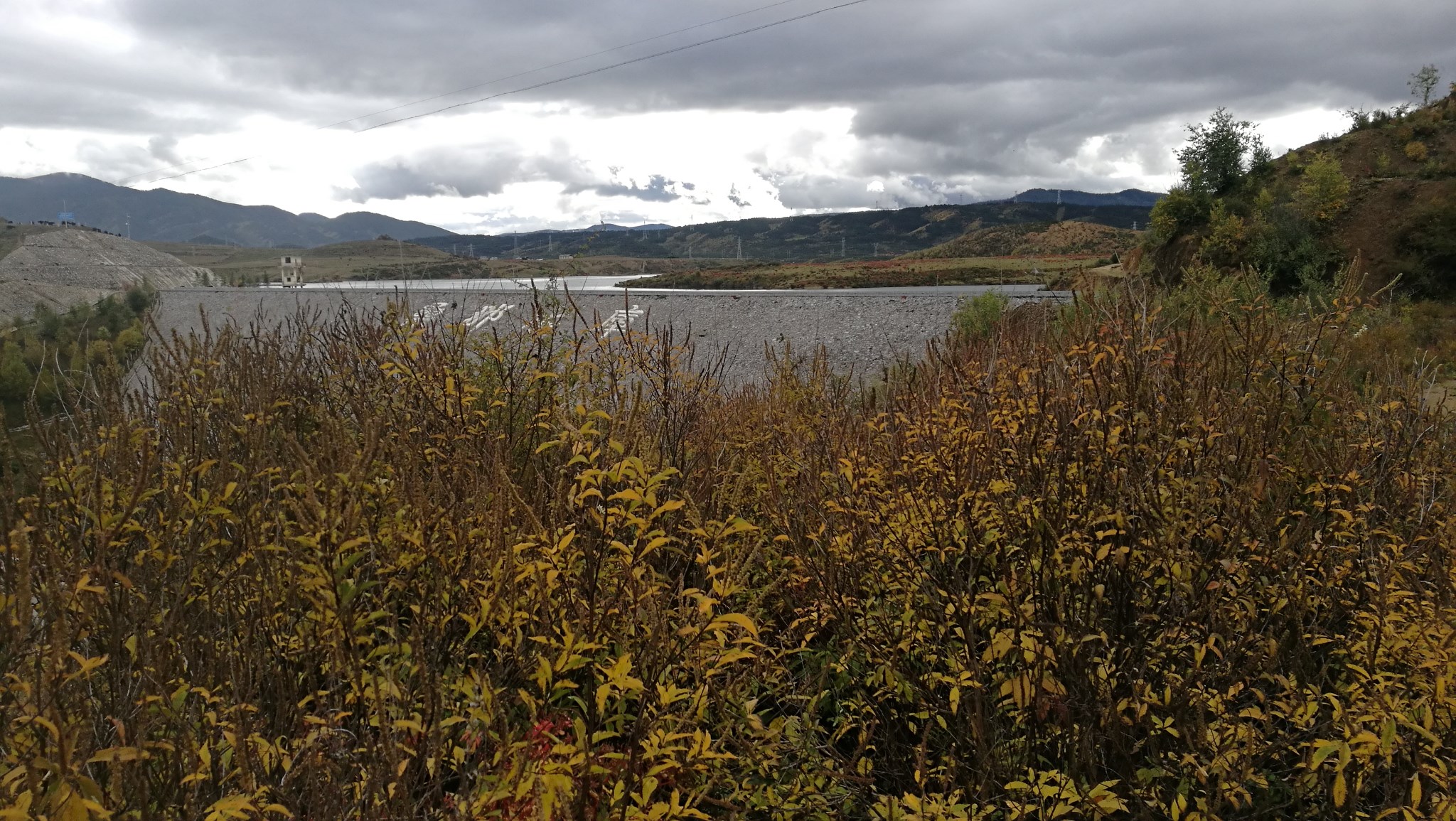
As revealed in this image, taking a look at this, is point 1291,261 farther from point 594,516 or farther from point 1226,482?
point 594,516

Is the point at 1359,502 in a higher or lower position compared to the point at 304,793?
higher

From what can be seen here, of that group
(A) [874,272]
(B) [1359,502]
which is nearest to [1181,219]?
(A) [874,272]

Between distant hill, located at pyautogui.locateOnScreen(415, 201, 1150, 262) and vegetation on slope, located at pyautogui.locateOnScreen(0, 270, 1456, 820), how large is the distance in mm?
104933

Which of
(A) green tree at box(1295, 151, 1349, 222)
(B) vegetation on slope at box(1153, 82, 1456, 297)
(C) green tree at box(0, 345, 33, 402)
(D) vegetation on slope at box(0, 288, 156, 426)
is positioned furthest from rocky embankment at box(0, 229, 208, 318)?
(A) green tree at box(1295, 151, 1349, 222)

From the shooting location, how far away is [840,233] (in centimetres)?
14600

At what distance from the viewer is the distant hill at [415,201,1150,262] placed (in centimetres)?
11675

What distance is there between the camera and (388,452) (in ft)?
11.1

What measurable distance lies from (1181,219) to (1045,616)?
2516cm

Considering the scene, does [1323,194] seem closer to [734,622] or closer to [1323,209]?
[1323,209]

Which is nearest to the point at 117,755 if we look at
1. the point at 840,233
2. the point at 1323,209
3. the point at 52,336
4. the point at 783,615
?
the point at 783,615

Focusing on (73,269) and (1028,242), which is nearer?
(1028,242)

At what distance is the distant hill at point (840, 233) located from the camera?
11675cm

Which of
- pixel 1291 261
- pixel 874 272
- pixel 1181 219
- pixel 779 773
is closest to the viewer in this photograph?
pixel 779 773

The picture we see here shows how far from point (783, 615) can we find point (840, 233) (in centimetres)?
14704
